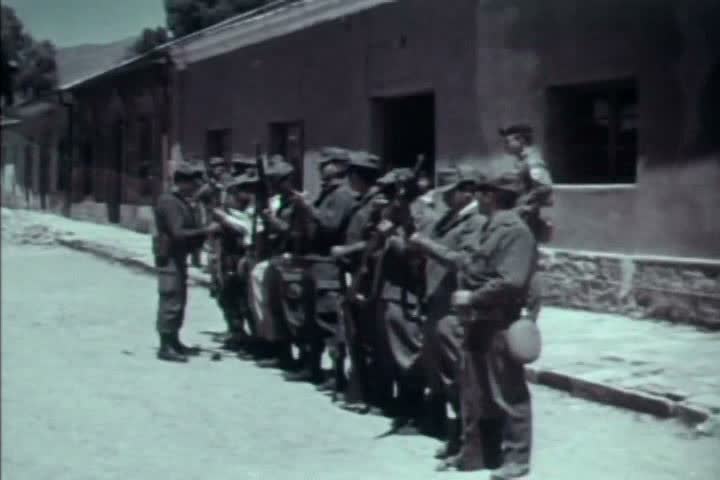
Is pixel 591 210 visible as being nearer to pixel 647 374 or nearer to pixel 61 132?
pixel 647 374

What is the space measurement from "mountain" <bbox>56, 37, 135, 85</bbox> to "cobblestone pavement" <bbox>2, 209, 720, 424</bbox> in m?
0.77

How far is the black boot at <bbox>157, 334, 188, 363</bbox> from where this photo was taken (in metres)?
7.13

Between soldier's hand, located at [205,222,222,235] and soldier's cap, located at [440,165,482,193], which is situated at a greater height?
soldier's cap, located at [440,165,482,193]

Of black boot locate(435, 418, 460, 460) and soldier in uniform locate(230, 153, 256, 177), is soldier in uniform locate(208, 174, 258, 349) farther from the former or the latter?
black boot locate(435, 418, 460, 460)

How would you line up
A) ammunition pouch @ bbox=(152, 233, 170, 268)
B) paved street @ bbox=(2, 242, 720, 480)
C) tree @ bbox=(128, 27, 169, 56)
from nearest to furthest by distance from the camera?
paved street @ bbox=(2, 242, 720, 480)
tree @ bbox=(128, 27, 169, 56)
ammunition pouch @ bbox=(152, 233, 170, 268)

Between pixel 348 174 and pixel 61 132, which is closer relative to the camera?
pixel 61 132

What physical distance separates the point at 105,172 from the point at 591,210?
5731 mm

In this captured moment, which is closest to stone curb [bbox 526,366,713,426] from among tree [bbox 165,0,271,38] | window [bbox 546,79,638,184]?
window [bbox 546,79,638,184]

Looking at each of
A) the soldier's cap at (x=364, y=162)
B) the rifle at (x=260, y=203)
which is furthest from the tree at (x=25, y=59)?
the rifle at (x=260, y=203)

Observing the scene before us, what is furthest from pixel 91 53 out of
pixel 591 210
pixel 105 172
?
pixel 591 210

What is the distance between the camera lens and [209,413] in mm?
5711

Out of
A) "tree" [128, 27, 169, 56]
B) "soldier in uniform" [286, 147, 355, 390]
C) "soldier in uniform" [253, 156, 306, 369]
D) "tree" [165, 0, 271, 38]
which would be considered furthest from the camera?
"soldier in uniform" [253, 156, 306, 369]

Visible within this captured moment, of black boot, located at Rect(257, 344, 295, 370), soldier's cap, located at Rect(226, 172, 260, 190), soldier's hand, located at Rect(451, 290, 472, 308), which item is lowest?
black boot, located at Rect(257, 344, 295, 370)

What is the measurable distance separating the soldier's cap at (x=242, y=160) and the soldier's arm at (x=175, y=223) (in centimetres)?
43
